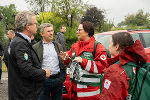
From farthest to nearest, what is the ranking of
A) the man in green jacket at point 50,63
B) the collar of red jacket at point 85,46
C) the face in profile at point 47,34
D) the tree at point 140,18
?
the tree at point 140,18
the face in profile at point 47,34
the man in green jacket at point 50,63
the collar of red jacket at point 85,46

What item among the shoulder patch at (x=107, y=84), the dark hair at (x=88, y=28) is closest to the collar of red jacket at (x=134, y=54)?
the shoulder patch at (x=107, y=84)

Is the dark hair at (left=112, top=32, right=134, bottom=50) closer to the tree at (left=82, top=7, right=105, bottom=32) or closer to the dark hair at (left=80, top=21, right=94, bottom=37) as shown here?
the dark hair at (left=80, top=21, right=94, bottom=37)

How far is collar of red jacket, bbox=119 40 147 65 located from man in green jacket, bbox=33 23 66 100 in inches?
65.7

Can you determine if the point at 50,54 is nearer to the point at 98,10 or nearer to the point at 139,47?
the point at 139,47

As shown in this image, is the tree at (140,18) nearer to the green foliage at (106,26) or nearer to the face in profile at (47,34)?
the green foliage at (106,26)

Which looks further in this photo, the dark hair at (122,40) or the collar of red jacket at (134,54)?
the dark hair at (122,40)

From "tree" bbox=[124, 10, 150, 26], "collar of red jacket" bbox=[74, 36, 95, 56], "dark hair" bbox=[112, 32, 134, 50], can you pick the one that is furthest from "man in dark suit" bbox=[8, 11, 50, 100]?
"tree" bbox=[124, 10, 150, 26]

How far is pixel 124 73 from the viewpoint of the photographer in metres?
1.62

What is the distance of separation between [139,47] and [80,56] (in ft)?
4.09

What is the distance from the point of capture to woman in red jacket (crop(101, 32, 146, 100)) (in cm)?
159

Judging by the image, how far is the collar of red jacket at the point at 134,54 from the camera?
1.65m

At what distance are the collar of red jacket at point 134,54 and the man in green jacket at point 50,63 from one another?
5.48ft

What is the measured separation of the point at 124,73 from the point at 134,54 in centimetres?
24

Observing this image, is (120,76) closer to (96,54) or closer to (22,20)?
(96,54)
